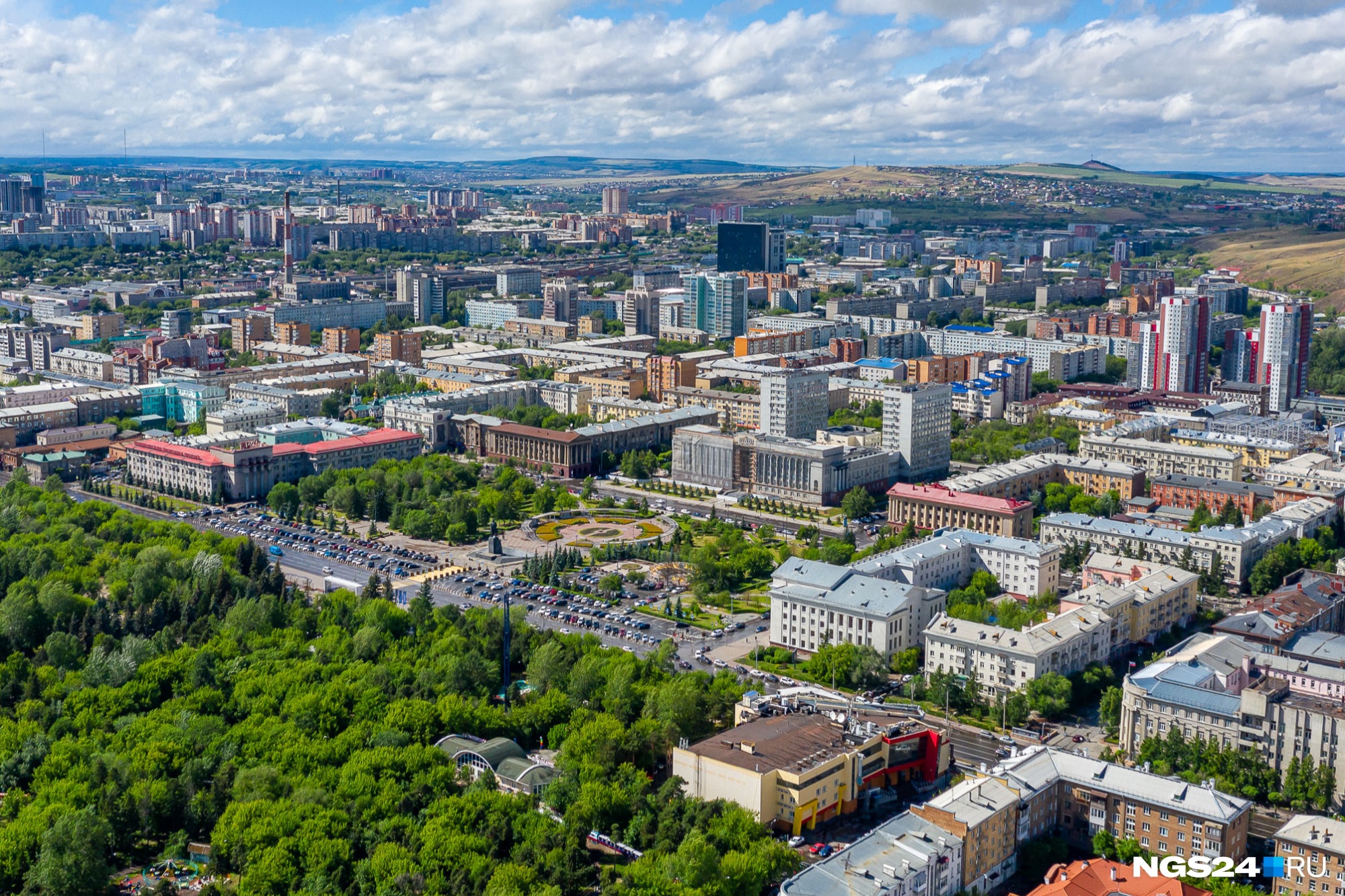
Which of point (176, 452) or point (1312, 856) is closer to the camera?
point (1312, 856)

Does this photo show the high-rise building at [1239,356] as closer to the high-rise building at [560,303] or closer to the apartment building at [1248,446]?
the apartment building at [1248,446]

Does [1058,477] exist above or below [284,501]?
above

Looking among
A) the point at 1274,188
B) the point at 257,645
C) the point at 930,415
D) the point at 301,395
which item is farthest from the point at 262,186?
the point at 257,645

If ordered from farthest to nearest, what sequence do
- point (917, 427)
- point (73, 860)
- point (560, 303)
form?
point (560, 303) < point (917, 427) < point (73, 860)

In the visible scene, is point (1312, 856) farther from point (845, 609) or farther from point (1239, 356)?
point (1239, 356)

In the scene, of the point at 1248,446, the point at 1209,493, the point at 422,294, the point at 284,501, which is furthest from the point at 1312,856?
the point at 422,294

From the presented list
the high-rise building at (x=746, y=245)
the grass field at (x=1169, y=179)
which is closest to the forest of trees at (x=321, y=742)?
the high-rise building at (x=746, y=245)

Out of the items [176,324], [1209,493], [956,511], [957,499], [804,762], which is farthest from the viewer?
[176,324]
